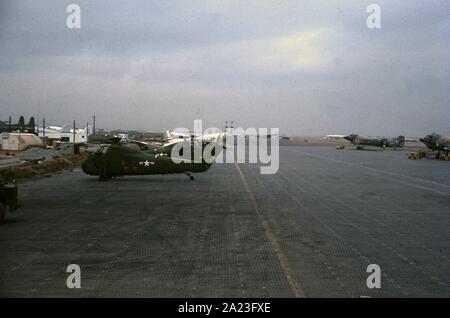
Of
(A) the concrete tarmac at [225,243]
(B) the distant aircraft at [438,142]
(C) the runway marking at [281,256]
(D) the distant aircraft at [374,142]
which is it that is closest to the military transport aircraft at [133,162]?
(A) the concrete tarmac at [225,243]

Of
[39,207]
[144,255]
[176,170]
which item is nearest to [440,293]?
[144,255]

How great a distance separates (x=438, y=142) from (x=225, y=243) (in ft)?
177

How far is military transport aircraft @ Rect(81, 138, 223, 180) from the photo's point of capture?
26.5 meters

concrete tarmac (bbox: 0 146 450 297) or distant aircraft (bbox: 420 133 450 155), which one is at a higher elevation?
distant aircraft (bbox: 420 133 450 155)

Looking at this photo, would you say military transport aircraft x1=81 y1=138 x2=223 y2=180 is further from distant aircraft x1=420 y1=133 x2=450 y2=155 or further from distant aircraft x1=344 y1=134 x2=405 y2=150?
distant aircraft x1=344 y1=134 x2=405 y2=150

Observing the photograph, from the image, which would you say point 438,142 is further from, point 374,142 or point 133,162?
point 133,162

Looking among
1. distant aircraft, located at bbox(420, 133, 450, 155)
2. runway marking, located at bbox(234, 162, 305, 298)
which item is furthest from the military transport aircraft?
distant aircraft, located at bbox(420, 133, 450, 155)

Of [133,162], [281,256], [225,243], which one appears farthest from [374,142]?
[281,256]

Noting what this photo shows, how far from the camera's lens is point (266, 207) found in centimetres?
1814

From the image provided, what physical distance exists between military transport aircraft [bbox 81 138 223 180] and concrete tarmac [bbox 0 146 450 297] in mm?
3700

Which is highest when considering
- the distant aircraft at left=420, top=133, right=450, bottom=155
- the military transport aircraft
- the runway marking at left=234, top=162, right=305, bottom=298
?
the distant aircraft at left=420, top=133, right=450, bottom=155

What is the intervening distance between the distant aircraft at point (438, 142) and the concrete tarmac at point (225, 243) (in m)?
38.6
